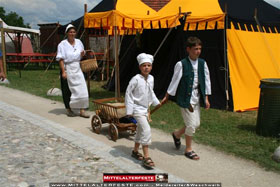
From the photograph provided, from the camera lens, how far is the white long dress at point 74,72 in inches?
258

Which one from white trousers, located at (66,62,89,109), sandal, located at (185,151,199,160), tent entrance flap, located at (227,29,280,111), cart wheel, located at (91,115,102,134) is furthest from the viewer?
tent entrance flap, located at (227,29,280,111)

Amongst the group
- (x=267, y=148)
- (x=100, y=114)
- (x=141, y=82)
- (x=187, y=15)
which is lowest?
(x=267, y=148)

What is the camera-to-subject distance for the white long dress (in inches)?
258

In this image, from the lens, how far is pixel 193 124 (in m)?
4.20

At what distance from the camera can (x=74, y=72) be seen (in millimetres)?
6711

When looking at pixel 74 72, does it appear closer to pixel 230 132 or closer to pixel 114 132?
pixel 114 132

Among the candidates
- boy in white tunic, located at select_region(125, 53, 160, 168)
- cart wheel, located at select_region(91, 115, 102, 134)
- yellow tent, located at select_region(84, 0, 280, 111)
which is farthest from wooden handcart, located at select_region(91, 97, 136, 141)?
yellow tent, located at select_region(84, 0, 280, 111)

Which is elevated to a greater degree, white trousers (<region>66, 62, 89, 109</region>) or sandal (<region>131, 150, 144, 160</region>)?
white trousers (<region>66, 62, 89, 109</region>)

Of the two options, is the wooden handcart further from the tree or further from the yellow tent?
the tree

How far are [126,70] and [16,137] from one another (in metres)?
6.01

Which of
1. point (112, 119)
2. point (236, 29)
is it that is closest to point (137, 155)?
point (112, 119)

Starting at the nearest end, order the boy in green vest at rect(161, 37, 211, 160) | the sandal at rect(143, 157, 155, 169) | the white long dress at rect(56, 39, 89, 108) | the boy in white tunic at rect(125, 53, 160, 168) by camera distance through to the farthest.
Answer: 1. the sandal at rect(143, 157, 155, 169)
2. the boy in white tunic at rect(125, 53, 160, 168)
3. the boy in green vest at rect(161, 37, 211, 160)
4. the white long dress at rect(56, 39, 89, 108)

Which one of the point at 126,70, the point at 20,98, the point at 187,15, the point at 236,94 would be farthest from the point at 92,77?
the point at 236,94

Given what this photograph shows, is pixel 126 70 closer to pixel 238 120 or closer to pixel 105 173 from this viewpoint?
pixel 238 120
